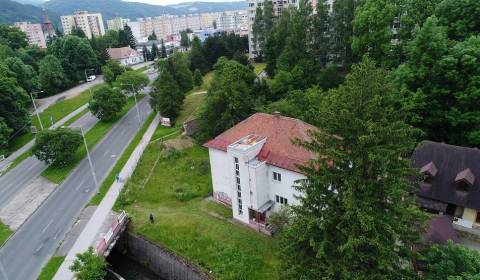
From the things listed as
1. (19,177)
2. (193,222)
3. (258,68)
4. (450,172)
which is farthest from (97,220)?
(258,68)

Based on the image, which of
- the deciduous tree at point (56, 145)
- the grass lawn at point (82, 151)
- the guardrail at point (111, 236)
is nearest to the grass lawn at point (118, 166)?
the guardrail at point (111, 236)

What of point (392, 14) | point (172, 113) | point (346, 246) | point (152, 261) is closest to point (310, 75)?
point (392, 14)

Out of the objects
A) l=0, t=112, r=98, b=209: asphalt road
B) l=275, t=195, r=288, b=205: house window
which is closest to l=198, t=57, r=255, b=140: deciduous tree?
l=275, t=195, r=288, b=205: house window

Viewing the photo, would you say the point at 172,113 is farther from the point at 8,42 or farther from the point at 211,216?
the point at 8,42

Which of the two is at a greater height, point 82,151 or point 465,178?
point 465,178

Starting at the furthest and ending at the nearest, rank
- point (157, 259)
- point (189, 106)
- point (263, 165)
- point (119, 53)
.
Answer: point (119, 53), point (189, 106), point (157, 259), point (263, 165)

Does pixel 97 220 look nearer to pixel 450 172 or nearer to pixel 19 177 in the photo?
pixel 19 177
